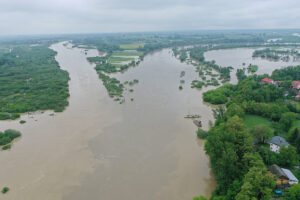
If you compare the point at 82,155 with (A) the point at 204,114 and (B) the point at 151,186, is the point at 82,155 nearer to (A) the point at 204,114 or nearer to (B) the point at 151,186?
(B) the point at 151,186

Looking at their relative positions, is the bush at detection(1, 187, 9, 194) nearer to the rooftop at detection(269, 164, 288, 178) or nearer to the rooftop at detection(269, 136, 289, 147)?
the rooftop at detection(269, 164, 288, 178)

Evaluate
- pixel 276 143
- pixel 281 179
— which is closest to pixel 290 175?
pixel 281 179

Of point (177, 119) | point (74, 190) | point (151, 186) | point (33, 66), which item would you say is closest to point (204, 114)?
point (177, 119)

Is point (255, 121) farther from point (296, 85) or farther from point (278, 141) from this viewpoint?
point (296, 85)

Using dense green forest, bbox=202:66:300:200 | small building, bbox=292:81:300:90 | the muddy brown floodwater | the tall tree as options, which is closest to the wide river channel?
the muddy brown floodwater

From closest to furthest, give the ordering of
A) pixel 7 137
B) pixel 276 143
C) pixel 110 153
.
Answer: pixel 276 143 < pixel 110 153 < pixel 7 137
